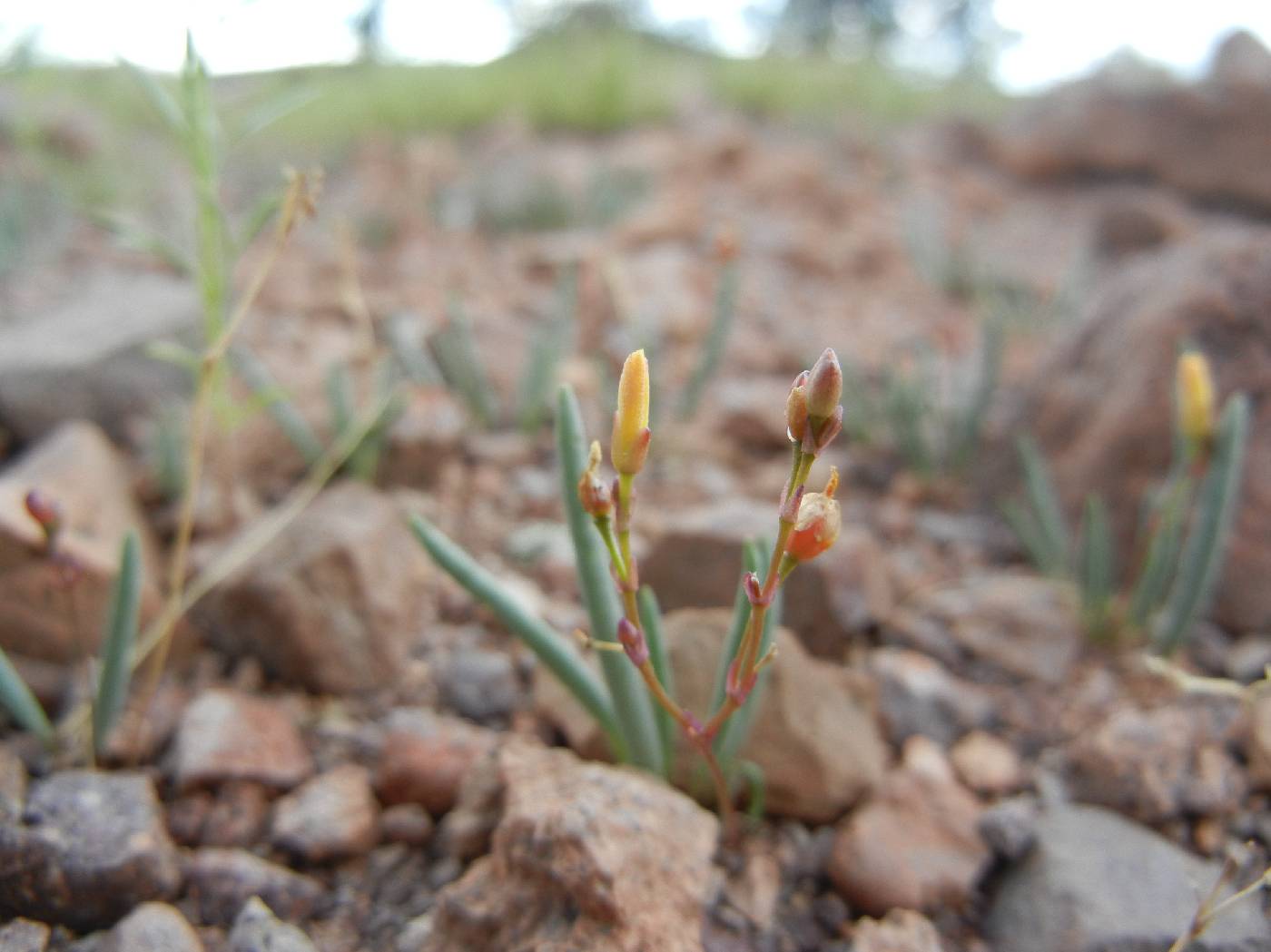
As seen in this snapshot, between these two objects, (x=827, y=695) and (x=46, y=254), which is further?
(x=46, y=254)

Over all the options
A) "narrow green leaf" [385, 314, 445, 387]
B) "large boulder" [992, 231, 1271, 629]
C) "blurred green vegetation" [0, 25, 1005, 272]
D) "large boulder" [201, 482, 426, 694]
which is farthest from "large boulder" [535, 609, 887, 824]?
"blurred green vegetation" [0, 25, 1005, 272]

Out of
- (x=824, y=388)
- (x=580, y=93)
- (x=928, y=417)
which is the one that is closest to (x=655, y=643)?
(x=824, y=388)

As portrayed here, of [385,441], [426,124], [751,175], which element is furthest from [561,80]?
[385,441]

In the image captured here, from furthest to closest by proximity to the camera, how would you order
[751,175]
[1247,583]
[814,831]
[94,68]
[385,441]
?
[751,175], [94,68], [385,441], [1247,583], [814,831]

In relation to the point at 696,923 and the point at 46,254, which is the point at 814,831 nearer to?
the point at 696,923

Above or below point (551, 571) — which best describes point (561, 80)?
above

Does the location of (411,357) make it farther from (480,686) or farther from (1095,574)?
(1095,574)

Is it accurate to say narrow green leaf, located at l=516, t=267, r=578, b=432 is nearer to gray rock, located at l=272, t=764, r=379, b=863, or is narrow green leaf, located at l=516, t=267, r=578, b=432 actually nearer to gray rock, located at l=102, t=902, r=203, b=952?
gray rock, located at l=272, t=764, r=379, b=863
